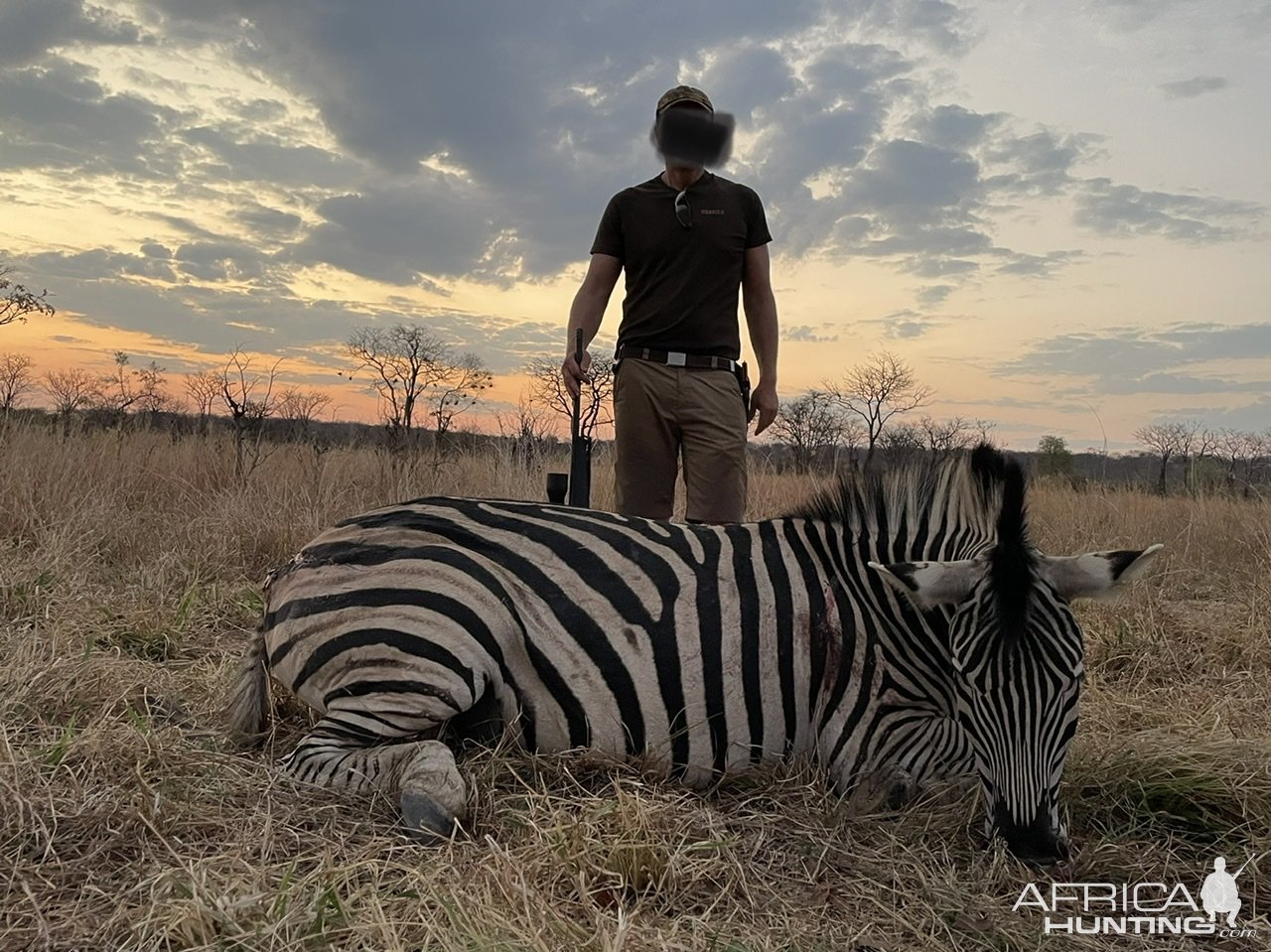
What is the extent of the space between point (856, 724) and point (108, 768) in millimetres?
1957

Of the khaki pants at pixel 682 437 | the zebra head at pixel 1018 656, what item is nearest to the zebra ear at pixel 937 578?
the zebra head at pixel 1018 656

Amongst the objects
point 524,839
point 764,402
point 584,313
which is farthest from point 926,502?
point 584,313

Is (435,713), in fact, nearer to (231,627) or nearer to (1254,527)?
(231,627)

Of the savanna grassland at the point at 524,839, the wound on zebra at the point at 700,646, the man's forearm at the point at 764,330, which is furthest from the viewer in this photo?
the man's forearm at the point at 764,330

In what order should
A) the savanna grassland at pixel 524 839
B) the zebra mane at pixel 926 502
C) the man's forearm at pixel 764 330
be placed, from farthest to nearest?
the man's forearm at pixel 764 330 → the zebra mane at pixel 926 502 → the savanna grassland at pixel 524 839

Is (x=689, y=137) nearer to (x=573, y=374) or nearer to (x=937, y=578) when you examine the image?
(x=573, y=374)

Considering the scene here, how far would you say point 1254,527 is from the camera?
6.84m

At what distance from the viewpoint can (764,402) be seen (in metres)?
4.63

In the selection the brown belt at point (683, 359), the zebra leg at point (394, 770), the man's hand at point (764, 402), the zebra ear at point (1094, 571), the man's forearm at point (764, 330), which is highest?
the man's forearm at point (764, 330)

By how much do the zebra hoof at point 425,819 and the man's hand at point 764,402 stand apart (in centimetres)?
283

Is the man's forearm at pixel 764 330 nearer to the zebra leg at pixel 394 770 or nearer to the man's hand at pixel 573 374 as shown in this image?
the man's hand at pixel 573 374

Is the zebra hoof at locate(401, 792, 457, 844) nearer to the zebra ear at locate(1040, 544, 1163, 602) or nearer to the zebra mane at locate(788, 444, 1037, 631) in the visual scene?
the zebra mane at locate(788, 444, 1037, 631)

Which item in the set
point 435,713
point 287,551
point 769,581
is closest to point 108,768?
point 435,713

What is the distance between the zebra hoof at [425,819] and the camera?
212cm
